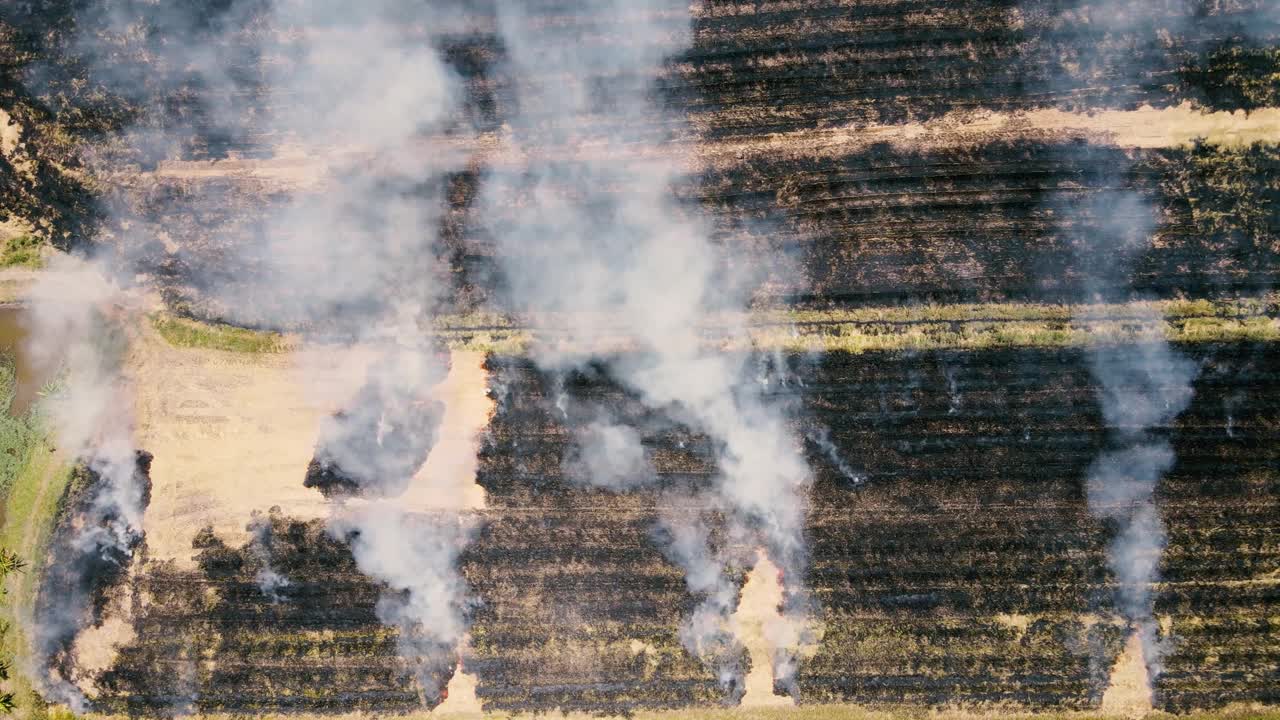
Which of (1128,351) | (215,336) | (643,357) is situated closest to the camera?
(1128,351)

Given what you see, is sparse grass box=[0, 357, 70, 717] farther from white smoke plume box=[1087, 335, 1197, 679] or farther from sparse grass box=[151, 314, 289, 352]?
white smoke plume box=[1087, 335, 1197, 679]

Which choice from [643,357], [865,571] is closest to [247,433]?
[643,357]

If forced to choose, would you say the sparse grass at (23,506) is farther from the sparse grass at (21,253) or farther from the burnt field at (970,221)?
the burnt field at (970,221)

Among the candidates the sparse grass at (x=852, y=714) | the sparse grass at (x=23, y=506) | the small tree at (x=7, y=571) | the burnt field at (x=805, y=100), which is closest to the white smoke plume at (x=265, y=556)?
the sparse grass at (x=852, y=714)

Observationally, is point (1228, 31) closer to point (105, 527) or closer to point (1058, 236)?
point (1058, 236)

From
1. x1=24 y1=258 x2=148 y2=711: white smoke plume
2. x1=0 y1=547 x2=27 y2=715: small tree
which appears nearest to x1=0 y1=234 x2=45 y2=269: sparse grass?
x1=24 y1=258 x2=148 y2=711: white smoke plume

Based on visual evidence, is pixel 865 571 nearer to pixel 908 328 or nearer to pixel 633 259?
pixel 908 328
